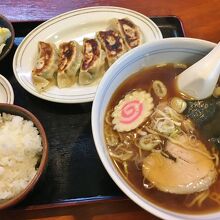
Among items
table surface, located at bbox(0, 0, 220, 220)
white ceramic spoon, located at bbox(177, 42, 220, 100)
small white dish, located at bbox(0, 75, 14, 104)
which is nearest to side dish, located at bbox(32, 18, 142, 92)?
small white dish, located at bbox(0, 75, 14, 104)

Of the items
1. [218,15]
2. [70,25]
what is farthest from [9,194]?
[218,15]

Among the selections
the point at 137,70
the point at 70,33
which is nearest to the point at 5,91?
the point at 70,33

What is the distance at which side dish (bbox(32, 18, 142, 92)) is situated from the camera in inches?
67.5

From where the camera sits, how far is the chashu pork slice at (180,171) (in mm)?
1142

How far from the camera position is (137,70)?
1399 mm

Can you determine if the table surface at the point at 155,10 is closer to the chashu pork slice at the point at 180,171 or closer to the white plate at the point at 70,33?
the white plate at the point at 70,33

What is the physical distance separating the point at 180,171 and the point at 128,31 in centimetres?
95

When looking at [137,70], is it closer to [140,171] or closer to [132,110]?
[132,110]

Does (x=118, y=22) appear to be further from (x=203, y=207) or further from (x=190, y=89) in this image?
(x=203, y=207)

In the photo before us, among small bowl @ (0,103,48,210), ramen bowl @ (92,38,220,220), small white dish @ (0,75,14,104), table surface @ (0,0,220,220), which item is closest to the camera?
ramen bowl @ (92,38,220,220)

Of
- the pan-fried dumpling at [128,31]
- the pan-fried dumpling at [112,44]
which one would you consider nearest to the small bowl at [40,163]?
the pan-fried dumpling at [112,44]

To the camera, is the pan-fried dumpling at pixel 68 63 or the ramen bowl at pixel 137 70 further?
the pan-fried dumpling at pixel 68 63

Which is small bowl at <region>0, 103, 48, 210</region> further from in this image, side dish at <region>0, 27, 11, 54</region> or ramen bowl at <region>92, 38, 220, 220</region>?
side dish at <region>0, 27, 11, 54</region>

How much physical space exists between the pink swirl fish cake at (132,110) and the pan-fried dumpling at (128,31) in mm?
515
